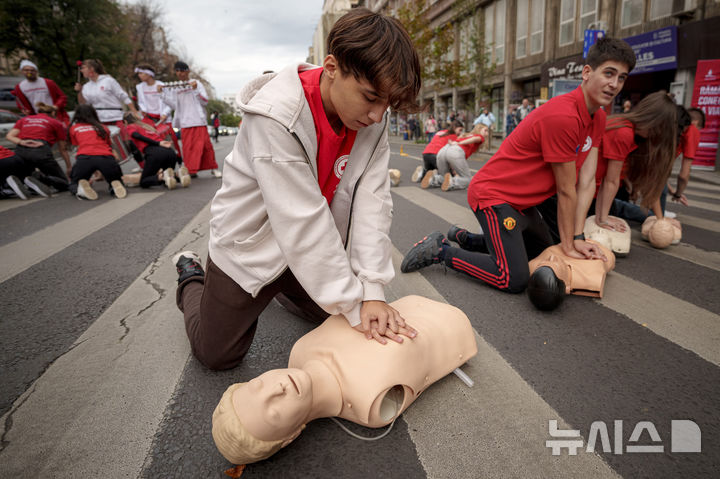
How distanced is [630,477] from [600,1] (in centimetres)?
2044

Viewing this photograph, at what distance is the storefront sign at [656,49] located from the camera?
→ 13133 mm

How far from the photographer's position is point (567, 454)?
1.50m

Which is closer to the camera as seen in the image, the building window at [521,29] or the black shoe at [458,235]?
the black shoe at [458,235]

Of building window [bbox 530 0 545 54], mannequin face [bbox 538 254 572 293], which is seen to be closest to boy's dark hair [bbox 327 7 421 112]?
mannequin face [bbox 538 254 572 293]

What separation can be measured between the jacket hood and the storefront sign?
1539 cm

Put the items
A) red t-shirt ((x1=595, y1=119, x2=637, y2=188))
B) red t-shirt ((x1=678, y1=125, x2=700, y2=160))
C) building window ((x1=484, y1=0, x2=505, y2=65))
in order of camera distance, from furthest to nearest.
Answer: building window ((x1=484, y1=0, x2=505, y2=65)) < red t-shirt ((x1=678, y1=125, x2=700, y2=160)) < red t-shirt ((x1=595, y1=119, x2=637, y2=188))

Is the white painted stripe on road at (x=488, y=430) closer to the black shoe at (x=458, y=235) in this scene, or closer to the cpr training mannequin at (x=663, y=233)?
the black shoe at (x=458, y=235)

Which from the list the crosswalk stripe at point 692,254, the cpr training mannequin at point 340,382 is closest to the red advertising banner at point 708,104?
the crosswalk stripe at point 692,254

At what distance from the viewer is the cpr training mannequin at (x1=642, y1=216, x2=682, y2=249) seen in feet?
12.6

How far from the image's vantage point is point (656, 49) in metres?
13.7

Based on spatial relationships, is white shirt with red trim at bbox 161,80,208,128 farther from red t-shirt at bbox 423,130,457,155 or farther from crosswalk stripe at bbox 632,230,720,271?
crosswalk stripe at bbox 632,230,720,271

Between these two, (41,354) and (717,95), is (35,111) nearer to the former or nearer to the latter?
(41,354)

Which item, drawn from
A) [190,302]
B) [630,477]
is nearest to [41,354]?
[190,302]

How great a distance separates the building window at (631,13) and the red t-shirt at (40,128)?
18.5 m
